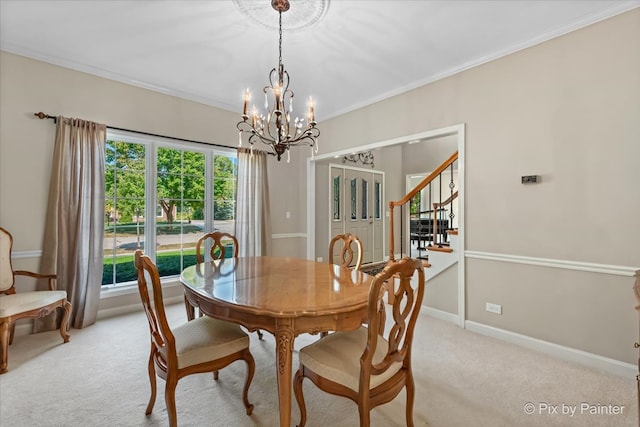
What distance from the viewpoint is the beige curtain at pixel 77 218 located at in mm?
2920

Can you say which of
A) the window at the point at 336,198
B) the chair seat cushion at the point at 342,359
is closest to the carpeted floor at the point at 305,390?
the chair seat cushion at the point at 342,359

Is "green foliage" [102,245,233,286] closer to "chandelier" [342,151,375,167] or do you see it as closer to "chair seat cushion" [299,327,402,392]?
"chair seat cushion" [299,327,402,392]

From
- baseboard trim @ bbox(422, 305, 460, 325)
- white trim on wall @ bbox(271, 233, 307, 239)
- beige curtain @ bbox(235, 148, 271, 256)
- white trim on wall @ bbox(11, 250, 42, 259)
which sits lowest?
baseboard trim @ bbox(422, 305, 460, 325)

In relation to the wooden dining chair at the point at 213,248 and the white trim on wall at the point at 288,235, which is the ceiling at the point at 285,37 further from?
the white trim on wall at the point at 288,235

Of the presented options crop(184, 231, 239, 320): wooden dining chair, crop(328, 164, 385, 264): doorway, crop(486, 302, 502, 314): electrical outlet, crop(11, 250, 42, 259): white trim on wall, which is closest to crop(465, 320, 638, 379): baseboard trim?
crop(486, 302, 502, 314): electrical outlet

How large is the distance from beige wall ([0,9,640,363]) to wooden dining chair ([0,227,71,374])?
0.20 meters

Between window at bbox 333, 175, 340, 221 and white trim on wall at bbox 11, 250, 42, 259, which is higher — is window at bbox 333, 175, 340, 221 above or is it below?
above

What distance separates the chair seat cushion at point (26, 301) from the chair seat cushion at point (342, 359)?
2440mm

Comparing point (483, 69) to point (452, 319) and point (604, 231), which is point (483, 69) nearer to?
point (604, 231)

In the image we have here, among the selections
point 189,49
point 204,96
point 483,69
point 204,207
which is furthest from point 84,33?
point 483,69

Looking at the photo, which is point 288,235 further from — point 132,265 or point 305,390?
point 305,390

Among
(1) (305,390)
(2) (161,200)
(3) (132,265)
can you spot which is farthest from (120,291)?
(1) (305,390)

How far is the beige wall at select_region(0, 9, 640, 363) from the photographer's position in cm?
225

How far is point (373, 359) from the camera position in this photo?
1487mm
